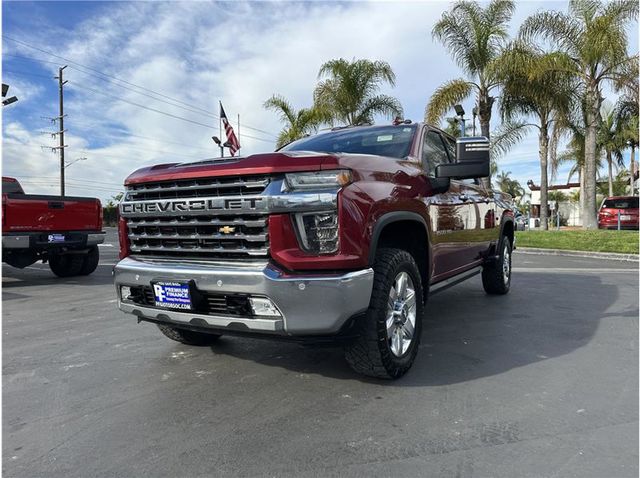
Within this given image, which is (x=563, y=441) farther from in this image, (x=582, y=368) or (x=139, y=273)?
(x=139, y=273)

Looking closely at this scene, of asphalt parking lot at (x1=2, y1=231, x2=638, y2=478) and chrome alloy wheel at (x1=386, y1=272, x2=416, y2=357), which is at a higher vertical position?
chrome alloy wheel at (x1=386, y1=272, x2=416, y2=357)

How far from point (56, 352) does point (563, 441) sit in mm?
3790

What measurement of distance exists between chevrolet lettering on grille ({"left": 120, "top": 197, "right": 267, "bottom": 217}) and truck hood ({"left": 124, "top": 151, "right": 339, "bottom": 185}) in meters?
0.16

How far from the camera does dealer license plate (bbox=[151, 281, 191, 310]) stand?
3027mm

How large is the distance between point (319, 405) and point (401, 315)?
84cm

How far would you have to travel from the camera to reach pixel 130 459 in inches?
93.2

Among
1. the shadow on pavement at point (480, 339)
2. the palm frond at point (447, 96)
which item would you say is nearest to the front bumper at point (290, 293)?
the shadow on pavement at point (480, 339)

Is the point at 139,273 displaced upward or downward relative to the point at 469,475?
upward

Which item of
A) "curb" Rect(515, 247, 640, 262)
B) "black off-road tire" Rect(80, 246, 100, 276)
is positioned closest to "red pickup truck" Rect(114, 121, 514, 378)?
"black off-road tire" Rect(80, 246, 100, 276)

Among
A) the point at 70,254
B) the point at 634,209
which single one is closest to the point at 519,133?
the point at 634,209

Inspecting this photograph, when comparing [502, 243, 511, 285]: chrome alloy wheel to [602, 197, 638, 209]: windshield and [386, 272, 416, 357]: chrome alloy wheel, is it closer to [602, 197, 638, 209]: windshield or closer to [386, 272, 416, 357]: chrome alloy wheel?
[386, 272, 416, 357]: chrome alloy wheel

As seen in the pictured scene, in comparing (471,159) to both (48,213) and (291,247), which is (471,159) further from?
(48,213)

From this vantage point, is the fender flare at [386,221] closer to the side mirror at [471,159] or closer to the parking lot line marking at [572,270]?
the side mirror at [471,159]

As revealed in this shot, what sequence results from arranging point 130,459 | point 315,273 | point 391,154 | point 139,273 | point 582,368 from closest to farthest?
1. point 130,459
2. point 315,273
3. point 139,273
4. point 582,368
5. point 391,154
